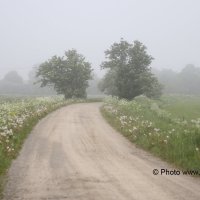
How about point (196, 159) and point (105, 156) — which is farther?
point (105, 156)

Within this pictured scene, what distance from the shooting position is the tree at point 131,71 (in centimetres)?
6306

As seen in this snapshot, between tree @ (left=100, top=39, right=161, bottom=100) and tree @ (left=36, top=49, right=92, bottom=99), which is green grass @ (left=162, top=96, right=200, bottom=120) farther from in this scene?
tree @ (left=36, top=49, right=92, bottom=99)

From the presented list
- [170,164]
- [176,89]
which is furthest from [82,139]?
[176,89]

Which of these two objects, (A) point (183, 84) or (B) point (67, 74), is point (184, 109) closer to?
(B) point (67, 74)

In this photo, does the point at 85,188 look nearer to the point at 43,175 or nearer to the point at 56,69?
the point at 43,175

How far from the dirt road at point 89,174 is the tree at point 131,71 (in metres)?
40.9

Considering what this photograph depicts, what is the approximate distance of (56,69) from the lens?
7225 centimetres

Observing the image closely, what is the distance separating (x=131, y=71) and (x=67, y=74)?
46.7ft

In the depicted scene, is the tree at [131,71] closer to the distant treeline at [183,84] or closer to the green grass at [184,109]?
the green grass at [184,109]

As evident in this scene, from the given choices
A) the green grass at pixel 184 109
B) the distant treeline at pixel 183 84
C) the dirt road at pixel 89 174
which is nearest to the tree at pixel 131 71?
the green grass at pixel 184 109

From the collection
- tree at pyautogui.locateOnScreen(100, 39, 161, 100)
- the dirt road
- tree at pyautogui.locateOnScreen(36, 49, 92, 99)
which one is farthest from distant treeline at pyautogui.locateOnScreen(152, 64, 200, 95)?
the dirt road

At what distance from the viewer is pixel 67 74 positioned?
72.2 m

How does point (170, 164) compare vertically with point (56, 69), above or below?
below

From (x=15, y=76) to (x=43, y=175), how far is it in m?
190
